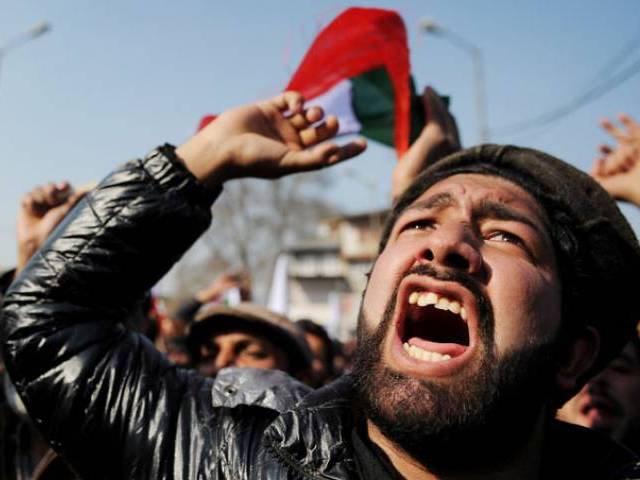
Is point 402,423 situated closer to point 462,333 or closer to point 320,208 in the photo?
point 462,333

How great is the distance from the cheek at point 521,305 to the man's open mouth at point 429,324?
93 millimetres

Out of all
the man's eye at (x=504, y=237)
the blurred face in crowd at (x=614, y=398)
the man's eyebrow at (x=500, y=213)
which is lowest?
the blurred face in crowd at (x=614, y=398)

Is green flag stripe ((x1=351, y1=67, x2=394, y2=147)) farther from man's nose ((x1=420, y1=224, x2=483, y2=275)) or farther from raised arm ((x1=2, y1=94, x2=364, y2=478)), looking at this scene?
man's nose ((x1=420, y1=224, x2=483, y2=275))

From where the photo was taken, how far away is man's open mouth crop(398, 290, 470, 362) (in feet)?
6.26

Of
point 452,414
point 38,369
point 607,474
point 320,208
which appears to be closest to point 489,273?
point 452,414

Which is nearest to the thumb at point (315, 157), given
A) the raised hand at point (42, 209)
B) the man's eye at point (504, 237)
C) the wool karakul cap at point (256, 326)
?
the man's eye at point (504, 237)

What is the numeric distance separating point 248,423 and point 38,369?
56cm

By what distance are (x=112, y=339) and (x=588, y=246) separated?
54.5 inches

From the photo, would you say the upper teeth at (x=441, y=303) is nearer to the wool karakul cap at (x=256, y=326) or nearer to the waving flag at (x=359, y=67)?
the waving flag at (x=359, y=67)

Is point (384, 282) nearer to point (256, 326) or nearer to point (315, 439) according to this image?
point (315, 439)

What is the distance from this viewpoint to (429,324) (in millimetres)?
2234

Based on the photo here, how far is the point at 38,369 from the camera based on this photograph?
1925mm

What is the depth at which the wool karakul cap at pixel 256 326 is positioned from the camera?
443cm

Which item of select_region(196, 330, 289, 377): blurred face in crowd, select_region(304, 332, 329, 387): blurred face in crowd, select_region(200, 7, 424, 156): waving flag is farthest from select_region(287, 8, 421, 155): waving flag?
select_region(304, 332, 329, 387): blurred face in crowd
